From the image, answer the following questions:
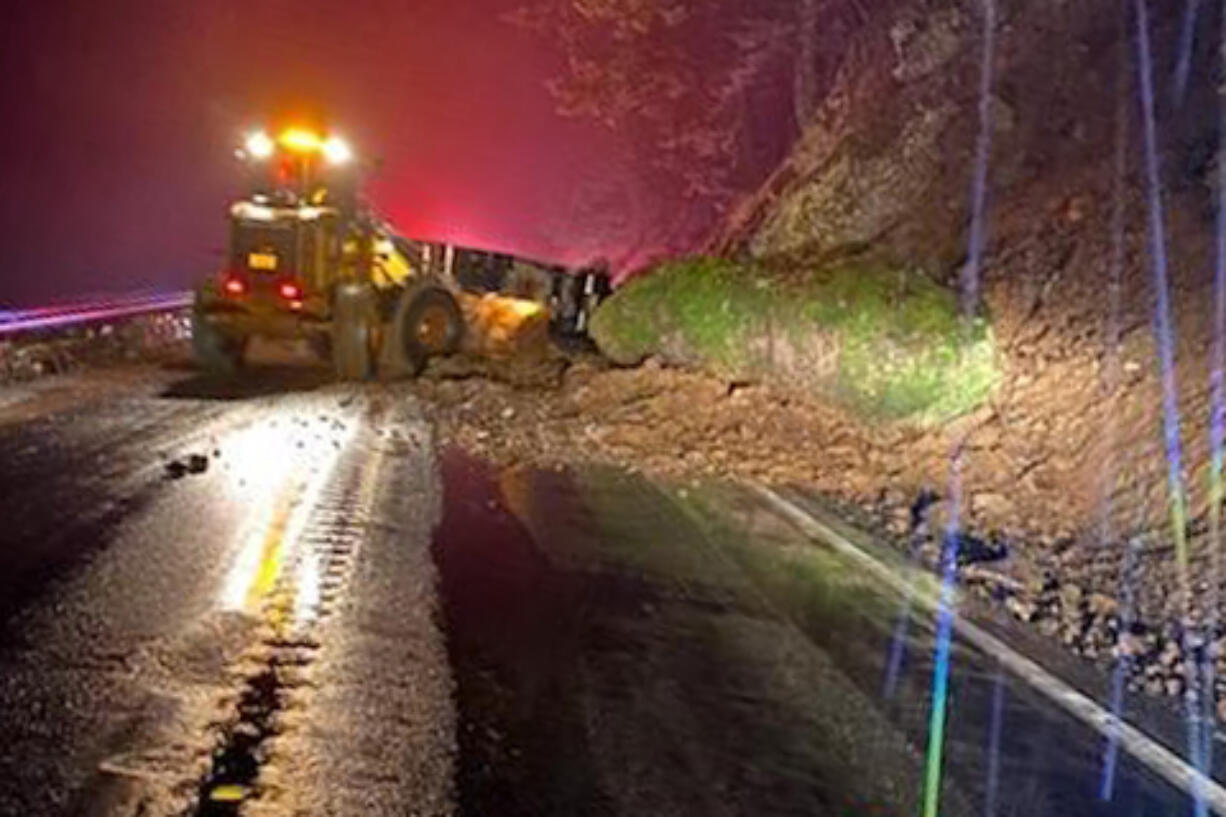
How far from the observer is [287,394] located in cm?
1664

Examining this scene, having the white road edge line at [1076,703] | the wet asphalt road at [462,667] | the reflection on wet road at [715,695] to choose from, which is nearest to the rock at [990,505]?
the wet asphalt road at [462,667]

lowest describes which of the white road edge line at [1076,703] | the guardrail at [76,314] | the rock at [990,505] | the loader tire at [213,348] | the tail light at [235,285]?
the white road edge line at [1076,703]

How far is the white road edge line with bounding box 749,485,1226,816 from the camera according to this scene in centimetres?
594

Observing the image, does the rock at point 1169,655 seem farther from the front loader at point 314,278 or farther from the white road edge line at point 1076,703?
the front loader at point 314,278

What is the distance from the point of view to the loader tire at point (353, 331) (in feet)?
59.4

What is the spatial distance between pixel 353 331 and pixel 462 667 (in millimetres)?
12298

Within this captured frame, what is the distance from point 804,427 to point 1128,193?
4.66 metres

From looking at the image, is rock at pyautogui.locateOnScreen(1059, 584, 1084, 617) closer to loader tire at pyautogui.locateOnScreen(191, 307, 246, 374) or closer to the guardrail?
loader tire at pyautogui.locateOnScreen(191, 307, 246, 374)

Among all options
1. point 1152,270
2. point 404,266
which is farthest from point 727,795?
point 404,266

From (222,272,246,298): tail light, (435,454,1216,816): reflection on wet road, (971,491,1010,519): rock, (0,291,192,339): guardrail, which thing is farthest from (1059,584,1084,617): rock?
(0,291,192,339): guardrail

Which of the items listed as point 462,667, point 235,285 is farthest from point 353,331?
point 462,667

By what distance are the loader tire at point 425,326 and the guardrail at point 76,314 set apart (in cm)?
470

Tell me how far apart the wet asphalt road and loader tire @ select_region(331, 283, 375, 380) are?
7.28 metres

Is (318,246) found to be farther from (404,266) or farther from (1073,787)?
(1073,787)
